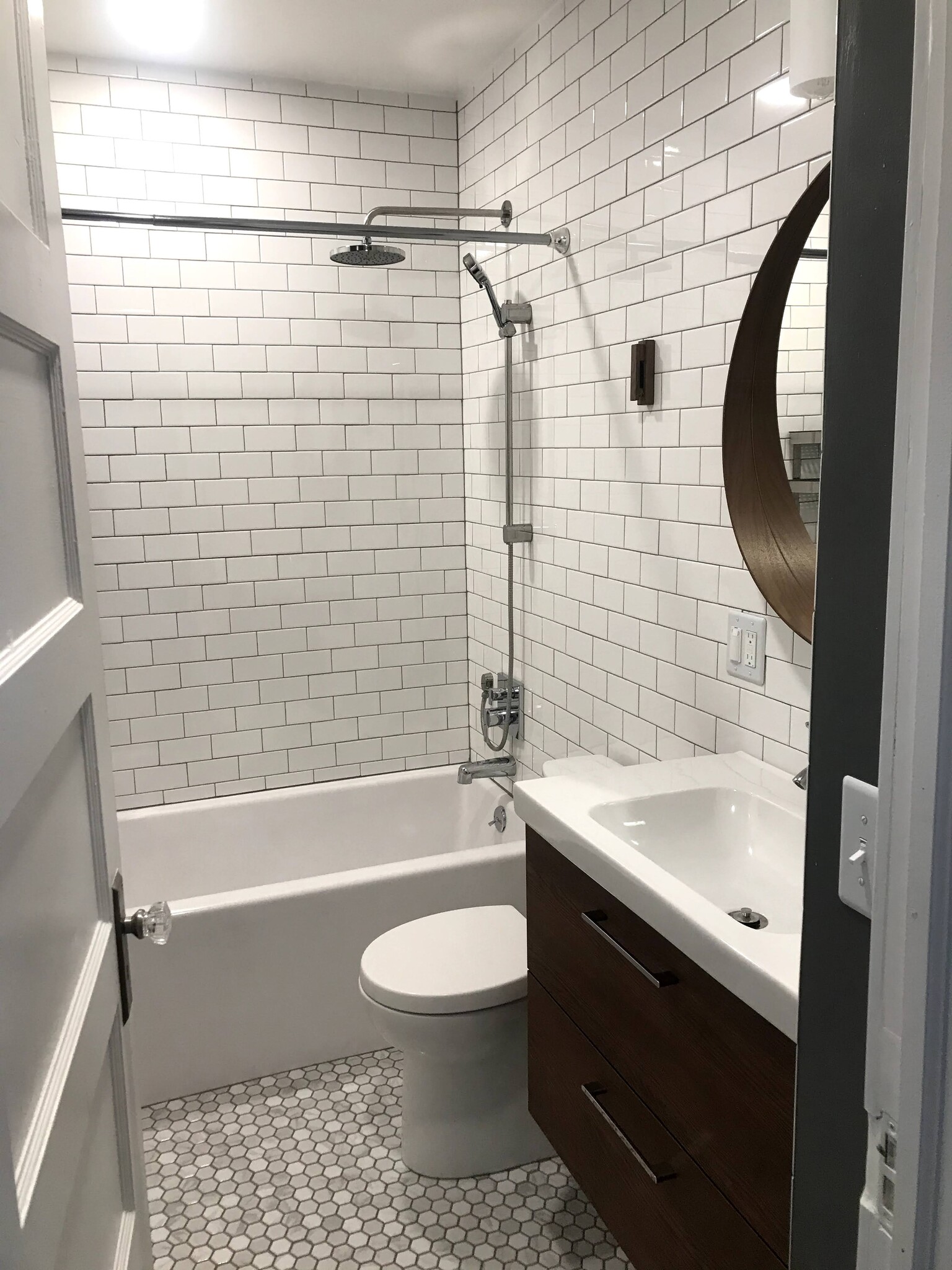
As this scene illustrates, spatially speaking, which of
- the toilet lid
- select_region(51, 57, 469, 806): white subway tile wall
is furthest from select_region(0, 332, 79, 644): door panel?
select_region(51, 57, 469, 806): white subway tile wall

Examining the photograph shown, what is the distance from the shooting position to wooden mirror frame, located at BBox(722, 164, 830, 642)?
1723 mm

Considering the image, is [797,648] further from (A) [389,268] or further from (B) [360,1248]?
(A) [389,268]

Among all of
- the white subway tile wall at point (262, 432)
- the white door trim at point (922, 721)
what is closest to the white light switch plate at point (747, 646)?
the white door trim at point (922, 721)

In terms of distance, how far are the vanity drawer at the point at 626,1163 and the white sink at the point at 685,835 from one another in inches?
14.2

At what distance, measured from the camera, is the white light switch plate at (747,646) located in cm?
185

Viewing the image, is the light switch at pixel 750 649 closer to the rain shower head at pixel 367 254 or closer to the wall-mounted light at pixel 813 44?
the wall-mounted light at pixel 813 44

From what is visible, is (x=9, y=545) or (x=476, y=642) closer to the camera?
(x=9, y=545)

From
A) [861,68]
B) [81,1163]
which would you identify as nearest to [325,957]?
[81,1163]

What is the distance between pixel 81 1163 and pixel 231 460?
2.62 meters

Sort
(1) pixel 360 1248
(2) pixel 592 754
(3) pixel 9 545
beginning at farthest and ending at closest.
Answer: (2) pixel 592 754 → (1) pixel 360 1248 → (3) pixel 9 545

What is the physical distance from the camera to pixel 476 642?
347 centimetres

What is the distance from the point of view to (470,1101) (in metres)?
2.21

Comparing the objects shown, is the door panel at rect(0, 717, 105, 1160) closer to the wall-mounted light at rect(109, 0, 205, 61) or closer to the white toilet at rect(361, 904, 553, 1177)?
the white toilet at rect(361, 904, 553, 1177)

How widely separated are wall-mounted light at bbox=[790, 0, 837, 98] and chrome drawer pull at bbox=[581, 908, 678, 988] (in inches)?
55.0
